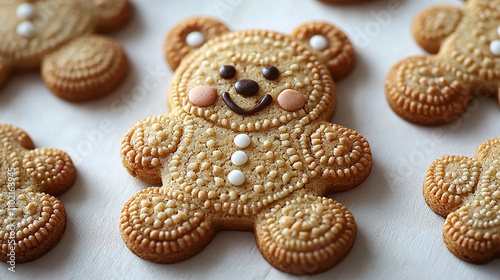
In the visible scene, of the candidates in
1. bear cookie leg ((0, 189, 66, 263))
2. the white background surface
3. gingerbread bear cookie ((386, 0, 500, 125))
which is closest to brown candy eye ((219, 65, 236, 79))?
the white background surface

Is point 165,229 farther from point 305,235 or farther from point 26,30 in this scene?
point 26,30

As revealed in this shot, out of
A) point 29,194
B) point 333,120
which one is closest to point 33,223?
point 29,194

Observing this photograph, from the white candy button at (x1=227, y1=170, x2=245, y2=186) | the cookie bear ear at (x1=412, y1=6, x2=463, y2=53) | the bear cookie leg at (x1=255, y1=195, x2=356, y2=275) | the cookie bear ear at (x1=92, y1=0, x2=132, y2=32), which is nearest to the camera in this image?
the bear cookie leg at (x1=255, y1=195, x2=356, y2=275)

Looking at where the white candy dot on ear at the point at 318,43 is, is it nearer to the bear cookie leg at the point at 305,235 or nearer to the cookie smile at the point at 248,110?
the cookie smile at the point at 248,110

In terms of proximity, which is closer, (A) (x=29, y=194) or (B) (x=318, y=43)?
(A) (x=29, y=194)

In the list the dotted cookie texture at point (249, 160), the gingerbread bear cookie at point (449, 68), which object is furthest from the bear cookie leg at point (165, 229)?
the gingerbread bear cookie at point (449, 68)

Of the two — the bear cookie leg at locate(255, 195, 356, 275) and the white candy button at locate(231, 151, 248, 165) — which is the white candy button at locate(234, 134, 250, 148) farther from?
the bear cookie leg at locate(255, 195, 356, 275)

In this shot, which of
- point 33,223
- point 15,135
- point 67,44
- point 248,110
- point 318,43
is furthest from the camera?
point 67,44
